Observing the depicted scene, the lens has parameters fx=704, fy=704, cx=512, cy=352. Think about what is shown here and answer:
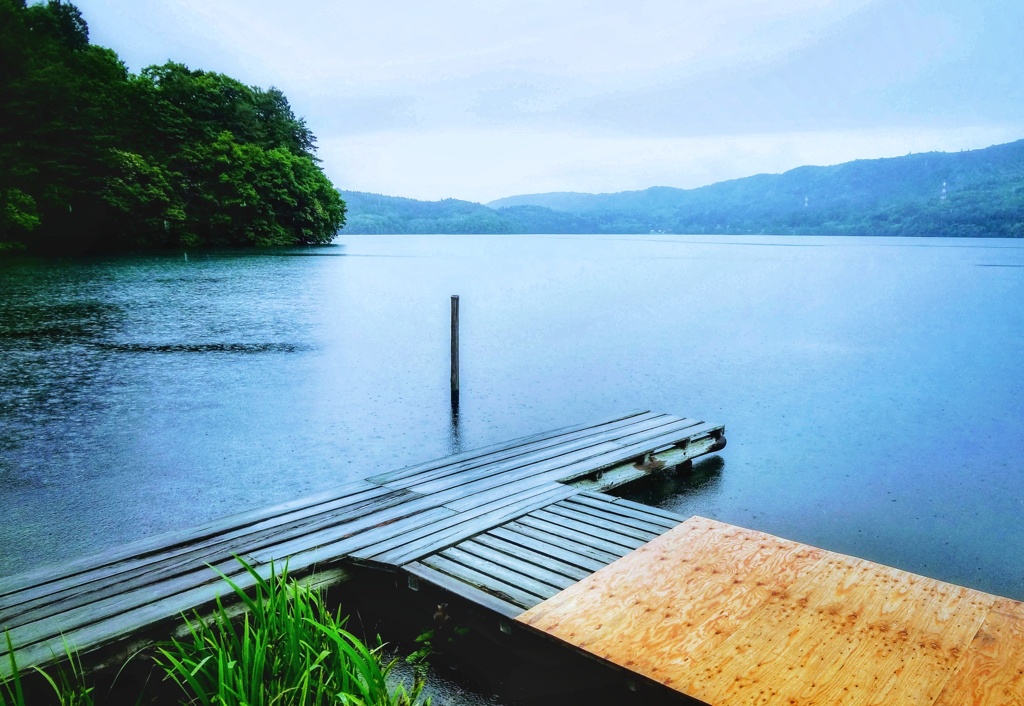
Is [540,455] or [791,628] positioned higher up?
[791,628]

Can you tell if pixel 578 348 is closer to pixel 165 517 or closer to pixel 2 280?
pixel 165 517

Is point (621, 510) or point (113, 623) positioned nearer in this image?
point (113, 623)

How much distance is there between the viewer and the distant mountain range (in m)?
134

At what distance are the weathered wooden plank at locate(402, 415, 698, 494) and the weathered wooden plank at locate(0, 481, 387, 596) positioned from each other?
462 mm

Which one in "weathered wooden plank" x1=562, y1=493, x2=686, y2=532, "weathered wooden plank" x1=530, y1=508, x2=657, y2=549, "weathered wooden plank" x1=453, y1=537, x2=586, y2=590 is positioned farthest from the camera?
"weathered wooden plank" x1=562, y1=493, x2=686, y2=532

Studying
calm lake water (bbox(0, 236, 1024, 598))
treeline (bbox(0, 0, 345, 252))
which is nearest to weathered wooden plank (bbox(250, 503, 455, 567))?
calm lake water (bbox(0, 236, 1024, 598))

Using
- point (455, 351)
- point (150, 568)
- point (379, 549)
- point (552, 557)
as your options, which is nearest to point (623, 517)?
point (552, 557)

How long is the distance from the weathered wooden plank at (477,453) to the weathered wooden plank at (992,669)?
3850mm

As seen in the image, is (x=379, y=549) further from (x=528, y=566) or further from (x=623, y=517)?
(x=623, y=517)

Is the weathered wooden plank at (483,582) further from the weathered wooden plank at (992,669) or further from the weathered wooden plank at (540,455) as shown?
the weathered wooden plank at (992,669)

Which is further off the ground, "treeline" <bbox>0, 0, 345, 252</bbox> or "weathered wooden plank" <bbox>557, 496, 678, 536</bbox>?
"treeline" <bbox>0, 0, 345, 252</bbox>

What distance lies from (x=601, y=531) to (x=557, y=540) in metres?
0.32

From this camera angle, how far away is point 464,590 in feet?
11.8

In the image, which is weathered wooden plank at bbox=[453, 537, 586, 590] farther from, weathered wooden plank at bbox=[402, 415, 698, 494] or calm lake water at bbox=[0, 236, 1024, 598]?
calm lake water at bbox=[0, 236, 1024, 598]
